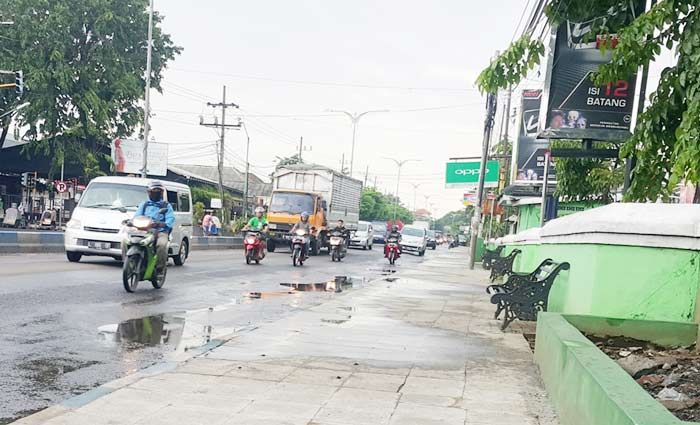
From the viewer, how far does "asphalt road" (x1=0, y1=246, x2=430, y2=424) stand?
16.1 ft

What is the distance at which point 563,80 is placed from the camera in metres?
8.25

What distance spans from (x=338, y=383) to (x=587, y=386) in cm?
221

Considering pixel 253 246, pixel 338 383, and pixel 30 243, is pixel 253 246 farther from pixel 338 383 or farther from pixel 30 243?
pixel 338 383

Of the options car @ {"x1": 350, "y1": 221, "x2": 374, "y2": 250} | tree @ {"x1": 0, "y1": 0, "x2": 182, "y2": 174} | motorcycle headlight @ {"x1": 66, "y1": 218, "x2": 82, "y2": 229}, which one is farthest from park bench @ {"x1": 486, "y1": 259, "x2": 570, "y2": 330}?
tree @ {"x1": 0, "y1": 0, "x2": 182, "y2": 174}

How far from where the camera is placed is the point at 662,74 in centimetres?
474

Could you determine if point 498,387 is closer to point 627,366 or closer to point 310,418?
point 627,366

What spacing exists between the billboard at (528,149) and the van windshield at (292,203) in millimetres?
8653

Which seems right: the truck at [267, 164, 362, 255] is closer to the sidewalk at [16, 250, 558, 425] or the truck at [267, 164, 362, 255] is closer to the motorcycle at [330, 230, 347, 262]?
the motorcycle at [330, 230, 347, 262]

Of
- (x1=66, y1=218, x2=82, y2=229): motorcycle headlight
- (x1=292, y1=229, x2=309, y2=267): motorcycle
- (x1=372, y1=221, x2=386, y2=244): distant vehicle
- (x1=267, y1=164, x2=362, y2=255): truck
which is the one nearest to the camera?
(x1=66, y1=218, x2=82, y2=229): motorcycle headlight

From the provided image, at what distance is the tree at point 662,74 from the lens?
4.05 meters

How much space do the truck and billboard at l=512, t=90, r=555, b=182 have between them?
7875 mm

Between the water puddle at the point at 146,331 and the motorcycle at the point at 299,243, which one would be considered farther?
the motorcycle at the point at 299,243

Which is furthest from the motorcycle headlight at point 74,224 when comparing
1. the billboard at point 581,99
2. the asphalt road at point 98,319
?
the billboard at point 581,99

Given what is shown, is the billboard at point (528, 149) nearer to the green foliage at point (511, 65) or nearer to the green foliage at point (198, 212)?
the green foliage at point (511, 65)
